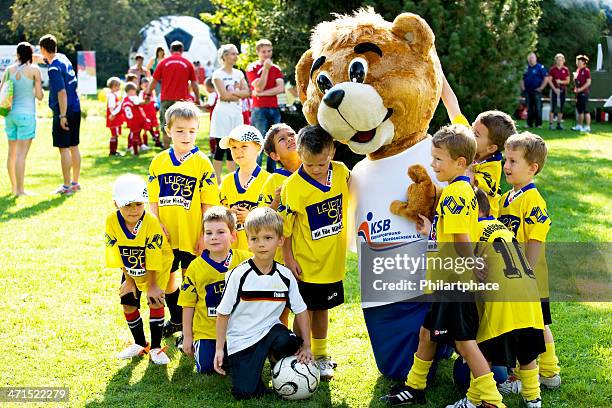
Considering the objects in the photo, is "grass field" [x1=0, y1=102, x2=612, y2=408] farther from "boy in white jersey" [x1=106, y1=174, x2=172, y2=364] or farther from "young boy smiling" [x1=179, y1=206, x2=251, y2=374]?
"boy in white jersey" [x1=106, y1=174, x2=172, y2=364]

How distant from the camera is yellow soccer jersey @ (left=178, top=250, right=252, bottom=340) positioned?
4.77m

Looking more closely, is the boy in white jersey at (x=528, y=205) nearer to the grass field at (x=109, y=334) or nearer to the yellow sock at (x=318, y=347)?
the grass field at (x=109, y=334)

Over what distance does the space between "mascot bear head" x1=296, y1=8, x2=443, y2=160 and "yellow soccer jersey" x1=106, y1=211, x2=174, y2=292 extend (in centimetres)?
123

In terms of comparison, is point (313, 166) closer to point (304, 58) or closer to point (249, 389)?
point (304, 58)

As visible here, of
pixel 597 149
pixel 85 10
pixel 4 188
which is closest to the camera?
pixel 4 188

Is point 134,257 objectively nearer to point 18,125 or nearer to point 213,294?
point 213,294

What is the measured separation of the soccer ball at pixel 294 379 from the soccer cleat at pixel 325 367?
278 mm

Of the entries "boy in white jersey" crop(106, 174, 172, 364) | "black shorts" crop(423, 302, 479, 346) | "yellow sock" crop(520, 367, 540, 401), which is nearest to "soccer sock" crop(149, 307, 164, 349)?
"boy in white jersey" crop(106, 174, 172, 364)

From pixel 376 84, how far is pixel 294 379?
1700 millimetres

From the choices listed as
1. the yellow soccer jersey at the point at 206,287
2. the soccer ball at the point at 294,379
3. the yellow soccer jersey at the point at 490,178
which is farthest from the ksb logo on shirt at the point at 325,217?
the yellow soccer jersey at the point at 490,178

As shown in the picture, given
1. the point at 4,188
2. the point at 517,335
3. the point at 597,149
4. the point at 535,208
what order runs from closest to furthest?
the point at 517,335, the point at 535,208, the point at 4,188, the point at 597,149

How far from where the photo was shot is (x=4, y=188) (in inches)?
452

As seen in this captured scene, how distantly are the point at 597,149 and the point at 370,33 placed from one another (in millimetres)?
11801

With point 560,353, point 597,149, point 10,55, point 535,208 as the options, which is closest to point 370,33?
point 535,208
